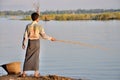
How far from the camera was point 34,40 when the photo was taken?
7586 millimetres

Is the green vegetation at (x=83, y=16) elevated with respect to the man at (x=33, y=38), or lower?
lower

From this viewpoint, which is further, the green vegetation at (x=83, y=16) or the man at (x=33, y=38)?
the green vegetation at (x=83, y=16)

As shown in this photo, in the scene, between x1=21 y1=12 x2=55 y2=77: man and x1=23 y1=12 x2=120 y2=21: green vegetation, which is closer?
x1=21 y1=12 x2=55 y2=77: man

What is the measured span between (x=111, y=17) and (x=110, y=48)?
55.6 ft

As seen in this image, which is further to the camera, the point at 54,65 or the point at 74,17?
the point at 74,17

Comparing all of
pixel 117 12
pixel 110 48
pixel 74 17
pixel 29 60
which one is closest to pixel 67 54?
pixel 110 48

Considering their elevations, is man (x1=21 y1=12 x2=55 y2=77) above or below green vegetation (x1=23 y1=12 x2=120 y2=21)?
above

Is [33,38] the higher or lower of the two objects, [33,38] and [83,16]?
the higher

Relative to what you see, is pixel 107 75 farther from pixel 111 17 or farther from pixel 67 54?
pixel 111 17

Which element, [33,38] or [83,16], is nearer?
[33,38]

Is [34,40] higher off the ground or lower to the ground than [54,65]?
higher

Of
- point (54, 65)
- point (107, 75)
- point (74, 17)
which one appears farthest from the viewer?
point (74, 17)

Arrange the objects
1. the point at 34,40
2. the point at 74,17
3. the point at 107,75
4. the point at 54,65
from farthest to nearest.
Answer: the point at 74,17, the point at 54,65, the point at 107,75, the point at 34,40

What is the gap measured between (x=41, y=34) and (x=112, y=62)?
5.54 metres
